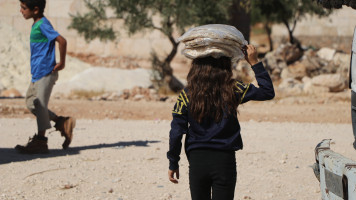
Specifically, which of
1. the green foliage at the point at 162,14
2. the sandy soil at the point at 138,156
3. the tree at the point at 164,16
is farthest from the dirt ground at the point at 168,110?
the green foliage at the point at 162,14

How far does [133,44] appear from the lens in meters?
23.9

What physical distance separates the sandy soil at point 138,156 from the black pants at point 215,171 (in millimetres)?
1904

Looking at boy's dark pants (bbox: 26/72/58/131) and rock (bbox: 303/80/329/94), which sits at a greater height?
boy's dark pants (bbox: 26/72/58/131)

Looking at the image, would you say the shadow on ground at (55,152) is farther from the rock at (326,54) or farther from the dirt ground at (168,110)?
the rock at (326,54)

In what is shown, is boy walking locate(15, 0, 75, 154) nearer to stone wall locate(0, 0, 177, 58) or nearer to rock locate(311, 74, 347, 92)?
rock locate(311, 74, 347, 92)

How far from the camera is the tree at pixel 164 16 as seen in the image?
1722 cm

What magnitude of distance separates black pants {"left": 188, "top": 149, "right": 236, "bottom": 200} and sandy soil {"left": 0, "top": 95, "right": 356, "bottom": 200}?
190 centimetres

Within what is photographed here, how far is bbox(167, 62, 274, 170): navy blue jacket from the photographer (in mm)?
3559

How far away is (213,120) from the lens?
3590 mm

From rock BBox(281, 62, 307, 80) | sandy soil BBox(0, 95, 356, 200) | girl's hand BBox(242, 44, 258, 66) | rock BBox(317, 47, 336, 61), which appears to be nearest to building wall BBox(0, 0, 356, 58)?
rock BBox(281, 62, 307, 80)

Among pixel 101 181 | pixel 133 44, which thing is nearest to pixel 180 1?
pixel 133 44

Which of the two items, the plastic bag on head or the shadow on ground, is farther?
the shadow on ground

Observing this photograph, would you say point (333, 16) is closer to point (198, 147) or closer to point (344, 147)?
point (344, 147)

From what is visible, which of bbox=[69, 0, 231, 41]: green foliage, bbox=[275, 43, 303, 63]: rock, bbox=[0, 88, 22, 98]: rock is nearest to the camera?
bbox=[0, 88, 22, 98]: rock
